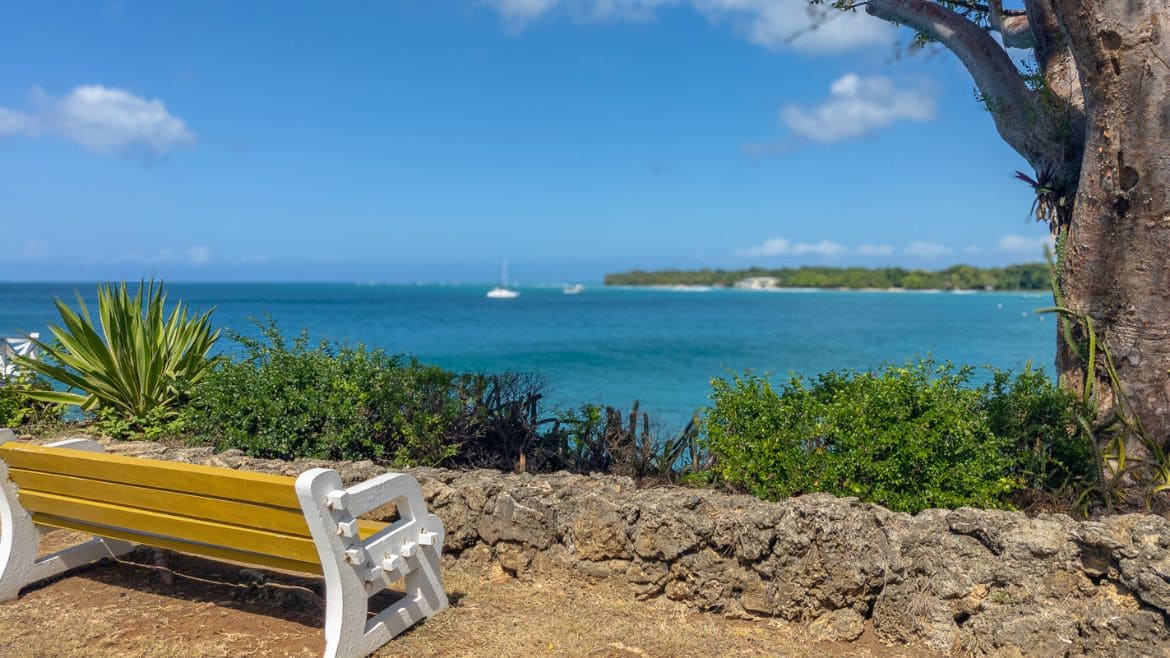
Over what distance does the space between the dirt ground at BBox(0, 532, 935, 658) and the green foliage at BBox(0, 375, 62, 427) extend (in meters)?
3.55

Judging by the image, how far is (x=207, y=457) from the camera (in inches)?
196

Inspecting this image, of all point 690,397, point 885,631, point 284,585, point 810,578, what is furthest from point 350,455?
point 690,397

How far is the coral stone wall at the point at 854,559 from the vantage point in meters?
3.24

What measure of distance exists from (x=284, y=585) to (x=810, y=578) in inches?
108

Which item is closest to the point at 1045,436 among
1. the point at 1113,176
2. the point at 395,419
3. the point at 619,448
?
the point at 1113,176

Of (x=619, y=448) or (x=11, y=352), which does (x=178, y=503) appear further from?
(x=11, y=352)

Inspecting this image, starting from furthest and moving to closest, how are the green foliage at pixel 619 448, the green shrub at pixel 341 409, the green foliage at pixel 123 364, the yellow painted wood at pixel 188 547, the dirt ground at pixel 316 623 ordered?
the green foliage at pixel 123 364
the green foliage at pixel 619 448
the green shrub at pixel 341 409
the dirt ground at pixel 316 623
the yellow painted wood at pixel 188 547

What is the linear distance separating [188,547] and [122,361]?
12.6 feet

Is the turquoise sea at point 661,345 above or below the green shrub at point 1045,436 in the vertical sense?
below

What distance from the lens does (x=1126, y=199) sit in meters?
4.60

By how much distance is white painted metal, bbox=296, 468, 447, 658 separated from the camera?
303 centimetres

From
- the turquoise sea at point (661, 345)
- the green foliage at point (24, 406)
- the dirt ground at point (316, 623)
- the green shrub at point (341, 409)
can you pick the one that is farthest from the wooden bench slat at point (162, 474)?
the turquoise sea at point (661, 345)

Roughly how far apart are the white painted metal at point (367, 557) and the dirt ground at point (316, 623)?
0.41 ft

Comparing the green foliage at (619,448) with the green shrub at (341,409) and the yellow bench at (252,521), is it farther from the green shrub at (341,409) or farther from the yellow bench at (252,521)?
the yellow bench at (252,521)
